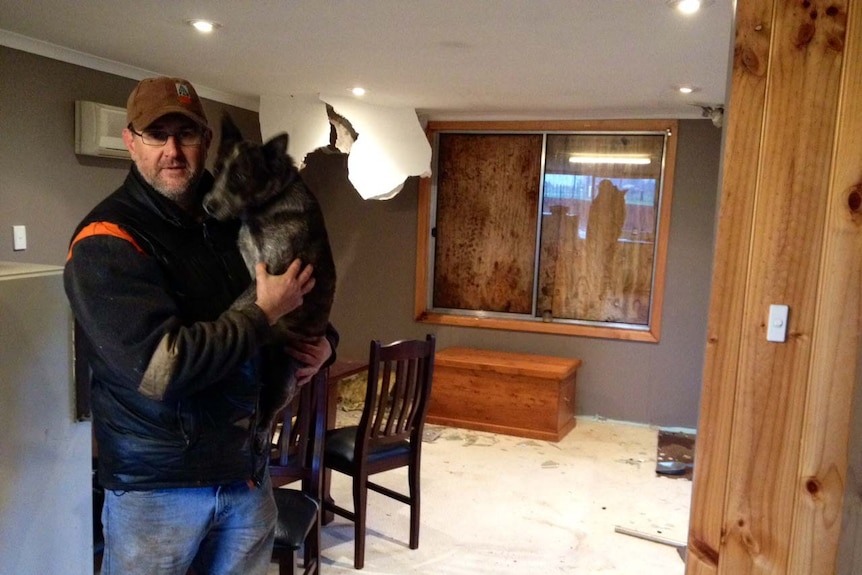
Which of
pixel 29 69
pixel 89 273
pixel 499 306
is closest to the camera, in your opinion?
pixel 89 273

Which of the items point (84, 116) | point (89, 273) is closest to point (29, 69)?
point (84, 116)

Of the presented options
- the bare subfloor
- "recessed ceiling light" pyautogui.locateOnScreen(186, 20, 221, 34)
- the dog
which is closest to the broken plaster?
"recessed ceiling light" pyautogui.locateOnScreen(186, 20, 221, 34)

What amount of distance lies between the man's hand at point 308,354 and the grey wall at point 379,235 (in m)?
2.16

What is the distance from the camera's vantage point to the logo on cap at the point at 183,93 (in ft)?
4.51

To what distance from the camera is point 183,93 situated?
4.55ft

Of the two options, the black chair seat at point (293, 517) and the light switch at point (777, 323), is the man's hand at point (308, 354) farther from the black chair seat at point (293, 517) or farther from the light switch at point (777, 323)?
the light switch at point (777, 323)

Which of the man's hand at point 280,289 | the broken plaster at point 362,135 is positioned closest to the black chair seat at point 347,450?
the man's hand at point 280,289

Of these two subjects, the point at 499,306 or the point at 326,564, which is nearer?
the point at 326,564

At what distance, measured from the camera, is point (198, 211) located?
1466mm

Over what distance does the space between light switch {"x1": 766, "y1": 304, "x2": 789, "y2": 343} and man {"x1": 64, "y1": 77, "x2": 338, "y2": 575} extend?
102 cm

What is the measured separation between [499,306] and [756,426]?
3.45 metres

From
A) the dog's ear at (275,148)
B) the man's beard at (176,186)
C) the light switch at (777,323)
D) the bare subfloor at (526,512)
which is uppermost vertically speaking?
the dog's ear at (275,148)

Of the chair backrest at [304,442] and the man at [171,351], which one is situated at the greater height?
the man at [171,351]

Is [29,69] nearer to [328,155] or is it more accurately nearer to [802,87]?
[328,155]
